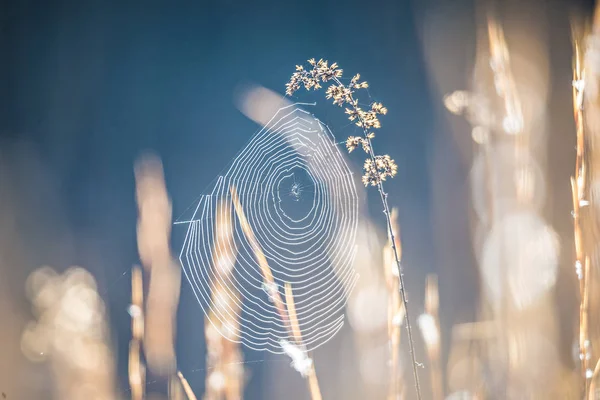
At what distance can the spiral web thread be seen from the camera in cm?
155

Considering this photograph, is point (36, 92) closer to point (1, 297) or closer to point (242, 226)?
point (1, 297)

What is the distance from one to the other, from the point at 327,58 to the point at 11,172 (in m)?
1.11

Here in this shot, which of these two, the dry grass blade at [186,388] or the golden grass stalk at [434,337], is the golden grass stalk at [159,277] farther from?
the golden grass stalk at [434,337]

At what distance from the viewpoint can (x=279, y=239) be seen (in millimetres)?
1568

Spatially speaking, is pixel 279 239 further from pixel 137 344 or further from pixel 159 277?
pixel 137 344

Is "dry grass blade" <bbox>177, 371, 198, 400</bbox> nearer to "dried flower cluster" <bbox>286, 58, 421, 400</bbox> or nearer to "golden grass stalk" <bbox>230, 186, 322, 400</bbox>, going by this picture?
"golden grass stalk" <bbox>230, 186, 322, 400</bbox>

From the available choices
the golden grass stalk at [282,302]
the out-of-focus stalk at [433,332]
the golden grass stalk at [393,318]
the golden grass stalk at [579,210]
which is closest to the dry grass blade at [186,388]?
the golden grass stalk at [282,302]

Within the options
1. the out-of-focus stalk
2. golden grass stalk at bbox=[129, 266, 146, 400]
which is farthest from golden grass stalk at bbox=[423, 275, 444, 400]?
golden grass stalk at bbox=[129, 266, 146, 400]

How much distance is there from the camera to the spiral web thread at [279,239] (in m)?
1.55

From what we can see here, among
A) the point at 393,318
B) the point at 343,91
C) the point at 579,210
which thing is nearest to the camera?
the point at 343,91

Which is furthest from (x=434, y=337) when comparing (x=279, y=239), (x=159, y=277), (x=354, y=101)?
(x=159, y=277)

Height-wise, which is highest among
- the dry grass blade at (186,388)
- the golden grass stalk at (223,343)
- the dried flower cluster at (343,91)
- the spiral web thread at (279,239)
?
the dried flower cluster at (343,91)

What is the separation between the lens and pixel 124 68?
1659 millimetres

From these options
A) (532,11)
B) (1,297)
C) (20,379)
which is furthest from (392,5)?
(20,379)
